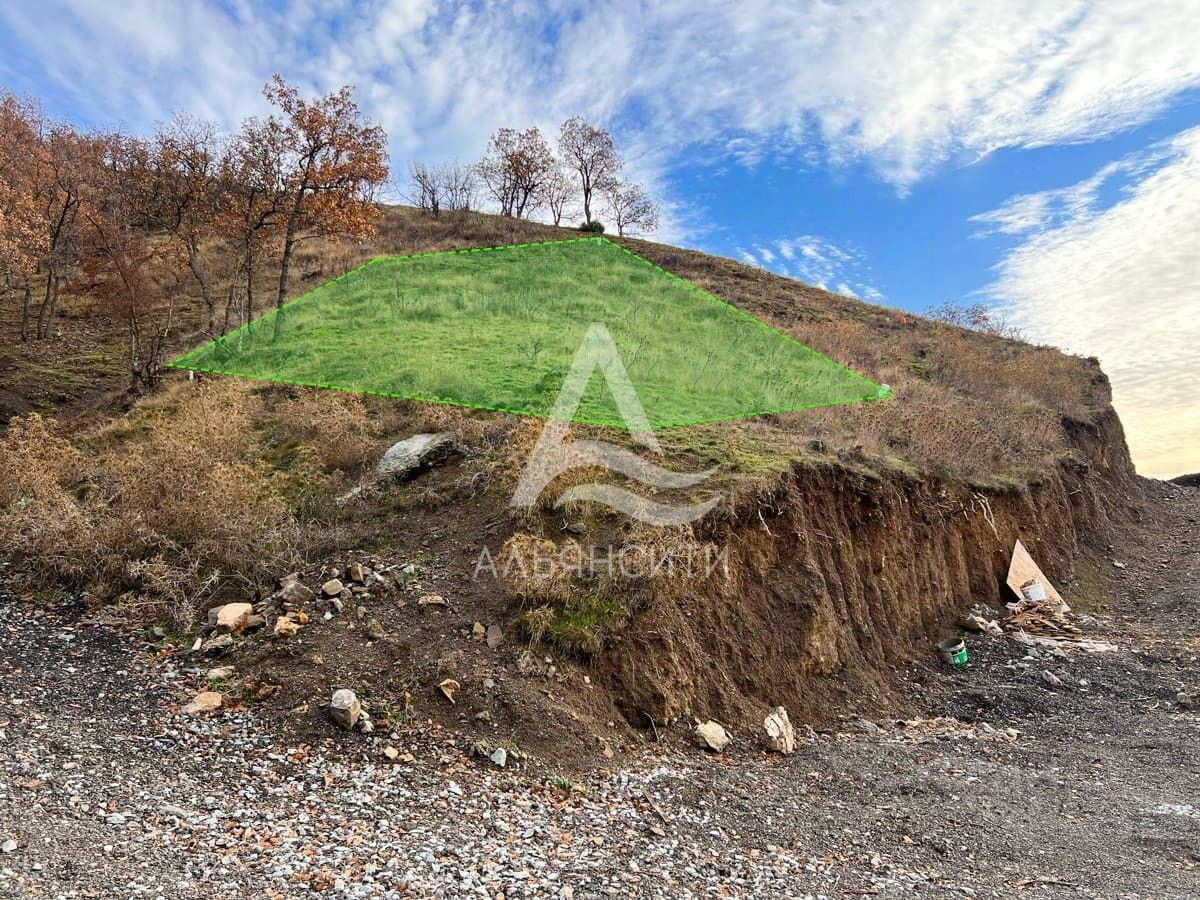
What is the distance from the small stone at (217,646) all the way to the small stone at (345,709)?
1.88m

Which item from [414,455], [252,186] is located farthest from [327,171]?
[414,455]

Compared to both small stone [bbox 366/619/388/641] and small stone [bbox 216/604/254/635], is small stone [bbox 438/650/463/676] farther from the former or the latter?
small stone [bbox 216/604/254/635]

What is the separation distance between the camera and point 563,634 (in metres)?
7.64

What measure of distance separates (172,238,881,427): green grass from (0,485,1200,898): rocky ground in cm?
667

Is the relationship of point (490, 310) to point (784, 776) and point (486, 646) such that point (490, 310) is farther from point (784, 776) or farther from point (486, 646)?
point (784, 776)

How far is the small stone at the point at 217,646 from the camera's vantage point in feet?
25.0

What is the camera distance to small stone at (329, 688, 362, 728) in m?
6.50

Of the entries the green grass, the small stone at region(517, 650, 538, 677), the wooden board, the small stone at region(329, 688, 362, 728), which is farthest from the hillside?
the green grass

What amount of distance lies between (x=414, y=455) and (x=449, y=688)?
496 centimetres

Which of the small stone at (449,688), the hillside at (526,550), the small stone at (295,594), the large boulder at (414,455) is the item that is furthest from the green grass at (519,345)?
the small stone at (449,688)

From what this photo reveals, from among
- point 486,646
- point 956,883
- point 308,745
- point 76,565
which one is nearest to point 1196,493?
point 956,883

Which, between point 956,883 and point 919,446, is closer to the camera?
→ point 956,883

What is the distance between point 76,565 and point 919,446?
14.8 metres

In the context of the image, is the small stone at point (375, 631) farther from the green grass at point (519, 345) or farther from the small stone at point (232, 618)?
the green grass at point (519, 345)
